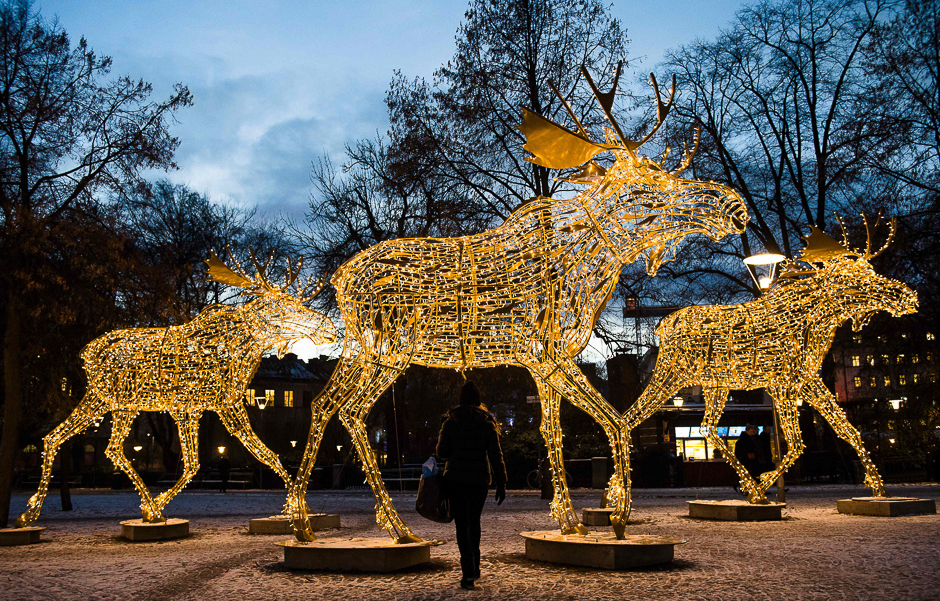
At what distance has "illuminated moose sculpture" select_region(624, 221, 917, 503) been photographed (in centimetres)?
1002

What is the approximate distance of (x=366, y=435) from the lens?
683cm

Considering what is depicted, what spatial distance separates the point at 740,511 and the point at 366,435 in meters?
6.46

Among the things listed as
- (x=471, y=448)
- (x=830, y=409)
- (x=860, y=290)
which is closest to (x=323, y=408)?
(x=471, y=448)

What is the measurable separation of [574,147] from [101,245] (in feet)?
30.3

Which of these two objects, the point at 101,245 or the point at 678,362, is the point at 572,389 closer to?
the point at 678,362

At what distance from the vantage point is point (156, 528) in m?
9.58

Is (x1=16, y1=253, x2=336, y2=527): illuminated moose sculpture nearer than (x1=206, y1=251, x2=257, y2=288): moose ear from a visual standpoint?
No

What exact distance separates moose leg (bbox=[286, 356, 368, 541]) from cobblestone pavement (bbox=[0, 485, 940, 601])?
46cm

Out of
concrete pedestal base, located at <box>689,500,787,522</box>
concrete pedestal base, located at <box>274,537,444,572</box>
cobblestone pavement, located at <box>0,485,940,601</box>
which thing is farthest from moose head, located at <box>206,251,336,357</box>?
concrete pedestal base, located at <box>689,500,787,522</box>

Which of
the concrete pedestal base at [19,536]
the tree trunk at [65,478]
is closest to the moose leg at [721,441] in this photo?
the concrete pedestal base at [19,536]

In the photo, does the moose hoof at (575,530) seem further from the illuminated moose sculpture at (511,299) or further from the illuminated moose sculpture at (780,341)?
the illuminated moose sculpture at (780,341)

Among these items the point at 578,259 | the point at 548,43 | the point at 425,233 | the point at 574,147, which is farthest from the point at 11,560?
the point at 548,43

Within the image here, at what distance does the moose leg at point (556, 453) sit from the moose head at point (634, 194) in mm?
1464

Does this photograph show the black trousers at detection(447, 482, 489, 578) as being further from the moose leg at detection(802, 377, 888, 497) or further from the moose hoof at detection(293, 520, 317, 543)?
the moose leg at detection(802, 377, 888, 497)
